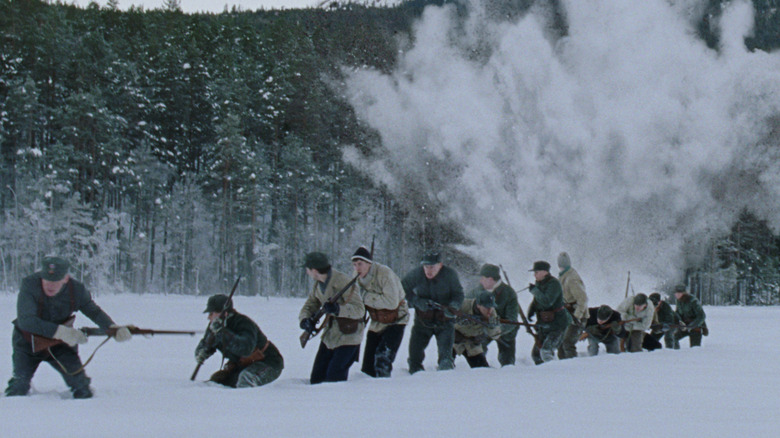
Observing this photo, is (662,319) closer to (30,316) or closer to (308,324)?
(308,324)

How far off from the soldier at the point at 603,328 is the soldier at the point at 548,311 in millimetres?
2395

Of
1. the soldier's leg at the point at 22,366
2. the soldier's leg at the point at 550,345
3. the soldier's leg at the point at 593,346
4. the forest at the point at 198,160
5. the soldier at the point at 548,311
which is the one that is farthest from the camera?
the forest at the point at 198,160

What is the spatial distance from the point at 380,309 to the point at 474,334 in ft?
6.94

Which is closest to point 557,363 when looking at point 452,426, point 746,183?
point 452,426

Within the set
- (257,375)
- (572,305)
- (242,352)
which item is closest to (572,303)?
(572,305)

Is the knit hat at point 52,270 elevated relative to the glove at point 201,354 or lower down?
elevated

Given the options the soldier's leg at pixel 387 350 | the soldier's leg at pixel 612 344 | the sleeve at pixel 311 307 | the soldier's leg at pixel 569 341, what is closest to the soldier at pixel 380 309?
the soldier's leg at pixel 387 350

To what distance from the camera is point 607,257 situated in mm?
38031

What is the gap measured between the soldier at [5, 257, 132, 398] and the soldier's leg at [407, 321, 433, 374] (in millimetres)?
3932

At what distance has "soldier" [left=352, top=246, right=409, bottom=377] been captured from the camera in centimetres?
909

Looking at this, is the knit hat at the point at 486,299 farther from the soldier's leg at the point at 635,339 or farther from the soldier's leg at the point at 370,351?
the soldier's leg at the point at 635,339

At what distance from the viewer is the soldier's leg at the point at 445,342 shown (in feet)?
32.2

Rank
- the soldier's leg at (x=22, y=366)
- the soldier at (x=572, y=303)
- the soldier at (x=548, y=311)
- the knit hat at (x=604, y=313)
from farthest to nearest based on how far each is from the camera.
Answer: the knit hat at (x=604, y=313) < the soldier at (x=572, y=303) < the soldier at (x=548, y=311) < the soldier's leg at (x=22, y=366)

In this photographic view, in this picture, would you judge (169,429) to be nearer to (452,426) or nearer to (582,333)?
(452,426)
